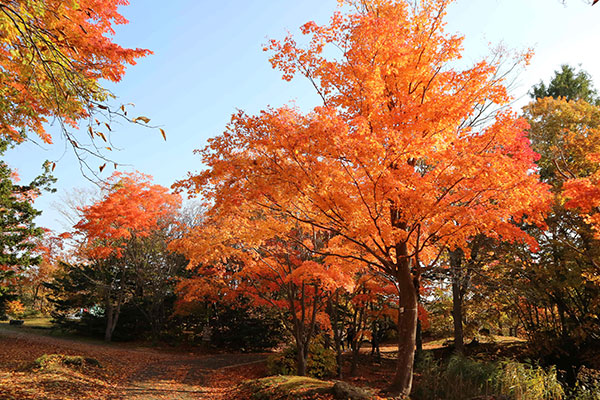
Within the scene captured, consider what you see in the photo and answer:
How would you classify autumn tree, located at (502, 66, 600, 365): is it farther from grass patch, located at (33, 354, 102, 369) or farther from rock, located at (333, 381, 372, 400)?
grass patch, located at (33, 354, 102, 369)

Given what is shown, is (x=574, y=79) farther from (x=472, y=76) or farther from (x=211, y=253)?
(x=211, y=253)

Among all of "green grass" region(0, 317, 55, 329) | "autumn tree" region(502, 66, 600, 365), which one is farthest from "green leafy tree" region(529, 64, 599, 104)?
"green grass" region(0, 317, 55, 329)

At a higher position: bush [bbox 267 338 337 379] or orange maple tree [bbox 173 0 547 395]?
orange maple tree [bbox 173 0 547 395]

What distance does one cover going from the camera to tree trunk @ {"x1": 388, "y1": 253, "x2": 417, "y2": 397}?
23.6 feet

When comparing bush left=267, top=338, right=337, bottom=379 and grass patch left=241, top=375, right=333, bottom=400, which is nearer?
grass patch left=241, top=375, right=333, bottom=400

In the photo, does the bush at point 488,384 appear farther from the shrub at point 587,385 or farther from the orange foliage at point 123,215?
the orange foliage at point 123,215

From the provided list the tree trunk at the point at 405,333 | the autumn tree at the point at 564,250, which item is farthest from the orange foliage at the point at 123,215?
the autumn tree at the point at 564,250

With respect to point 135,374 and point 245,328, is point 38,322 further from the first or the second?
point 135,374

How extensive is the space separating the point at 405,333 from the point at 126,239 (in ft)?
55.9

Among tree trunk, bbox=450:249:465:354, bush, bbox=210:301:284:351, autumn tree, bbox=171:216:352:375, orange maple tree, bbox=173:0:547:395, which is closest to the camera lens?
orange maple tree, bbox=173:0:547:395

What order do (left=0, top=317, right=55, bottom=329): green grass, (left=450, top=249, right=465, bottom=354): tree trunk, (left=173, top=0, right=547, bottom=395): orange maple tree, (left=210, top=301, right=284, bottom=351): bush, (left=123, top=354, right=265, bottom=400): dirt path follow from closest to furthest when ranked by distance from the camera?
(left=173, top=0, right=547, bottom=395): orange maple tree < (left=123, top=354, right=265, bottom=400): dirt path < (left=450, top=249, right=465, bottom=354): tree trunk < (left=210, top=301, right=284, bottom=351): bush < (left=0, top=317, right=55, bottom=329): green grass

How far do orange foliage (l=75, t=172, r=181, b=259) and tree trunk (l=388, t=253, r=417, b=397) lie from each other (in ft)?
41.3

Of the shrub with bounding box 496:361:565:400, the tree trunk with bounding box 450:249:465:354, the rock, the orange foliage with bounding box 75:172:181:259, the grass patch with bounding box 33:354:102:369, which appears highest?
the orange foliage with bounding box 75:172:181:259

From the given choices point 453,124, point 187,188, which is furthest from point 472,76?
point 187,188
